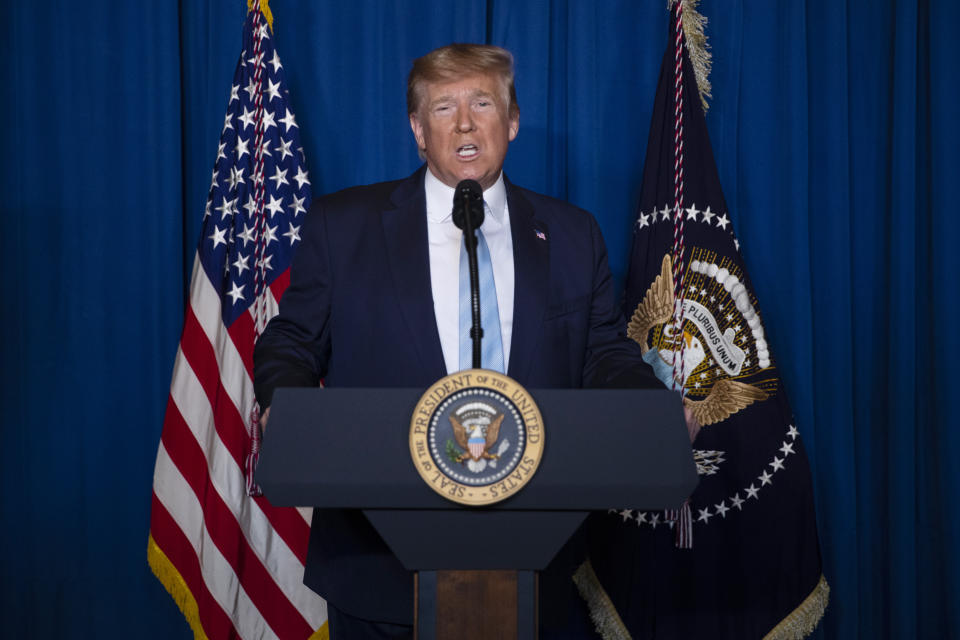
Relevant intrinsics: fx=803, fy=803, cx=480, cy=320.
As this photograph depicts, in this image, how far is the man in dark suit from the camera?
5.23ft

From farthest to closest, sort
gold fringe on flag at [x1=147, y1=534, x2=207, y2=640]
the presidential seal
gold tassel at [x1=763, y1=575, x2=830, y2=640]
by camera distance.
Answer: gold tassel at [x1=763, y1=575, x2=830, y2=640]
gold fringe on flag at [x1=147, y1=534, x2=207, y2=640]
the presidential seal

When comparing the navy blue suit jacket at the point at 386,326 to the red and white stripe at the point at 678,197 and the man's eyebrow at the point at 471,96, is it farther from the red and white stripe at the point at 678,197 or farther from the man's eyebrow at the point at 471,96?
the red and white stripe at the point at 678,197

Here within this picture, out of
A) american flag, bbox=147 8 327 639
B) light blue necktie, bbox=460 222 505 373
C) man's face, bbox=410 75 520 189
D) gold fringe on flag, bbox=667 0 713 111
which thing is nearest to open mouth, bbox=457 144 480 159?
man's face, bbox=410 75 520 189

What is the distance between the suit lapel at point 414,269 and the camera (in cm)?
157

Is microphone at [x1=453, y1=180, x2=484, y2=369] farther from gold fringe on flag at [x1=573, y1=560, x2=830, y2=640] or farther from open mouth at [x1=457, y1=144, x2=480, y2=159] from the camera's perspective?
gold fringe on flag at [x1=573, y1=560, x2=830, y2=640]

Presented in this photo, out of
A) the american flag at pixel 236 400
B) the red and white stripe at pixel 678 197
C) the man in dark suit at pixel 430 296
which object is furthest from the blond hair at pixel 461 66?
the red and white stripe at pixel 678 197

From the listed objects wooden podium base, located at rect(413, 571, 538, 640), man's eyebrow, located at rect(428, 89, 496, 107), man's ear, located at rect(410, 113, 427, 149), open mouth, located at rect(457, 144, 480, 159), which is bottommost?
wooden podium base, located at rect(413, 571, 538, 640)

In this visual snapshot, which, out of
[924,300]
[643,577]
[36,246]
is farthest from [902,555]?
[36,246]

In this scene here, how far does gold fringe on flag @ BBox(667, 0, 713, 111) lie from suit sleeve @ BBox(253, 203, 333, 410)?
1504 millimetres

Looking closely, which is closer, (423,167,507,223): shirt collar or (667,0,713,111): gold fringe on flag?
(423,167,507,223): shirt collar

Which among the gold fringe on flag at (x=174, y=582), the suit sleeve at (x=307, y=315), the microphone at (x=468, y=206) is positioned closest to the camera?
the microphone at (x=468, y=206)

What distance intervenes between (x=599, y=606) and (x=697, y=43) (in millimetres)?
1874

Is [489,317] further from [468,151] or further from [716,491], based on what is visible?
[716,491]

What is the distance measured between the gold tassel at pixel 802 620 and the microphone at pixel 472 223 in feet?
6.23
